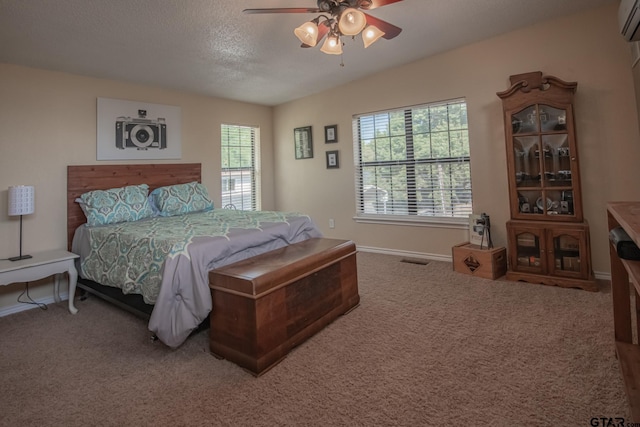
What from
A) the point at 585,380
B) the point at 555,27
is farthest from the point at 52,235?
the point at 555,27

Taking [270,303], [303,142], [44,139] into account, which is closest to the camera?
[270,303]

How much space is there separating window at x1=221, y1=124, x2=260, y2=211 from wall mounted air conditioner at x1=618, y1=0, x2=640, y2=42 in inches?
174

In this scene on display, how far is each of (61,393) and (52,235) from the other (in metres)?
2.18

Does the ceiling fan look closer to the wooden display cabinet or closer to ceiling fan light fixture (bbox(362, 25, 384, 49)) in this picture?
ceiling fan light fixture (bbox(362, 25, 384, 49))

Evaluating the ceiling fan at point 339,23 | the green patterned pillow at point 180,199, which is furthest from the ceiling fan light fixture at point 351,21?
the green patterned pillow at point 180,199

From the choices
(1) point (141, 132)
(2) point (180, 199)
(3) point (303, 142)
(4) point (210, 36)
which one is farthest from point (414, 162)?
(1) point (141, 132)

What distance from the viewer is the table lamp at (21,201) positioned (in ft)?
9.36

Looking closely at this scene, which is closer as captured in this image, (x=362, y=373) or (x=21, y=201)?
(x=362, y=373)

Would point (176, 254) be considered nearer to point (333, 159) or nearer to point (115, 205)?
point (115, 205)

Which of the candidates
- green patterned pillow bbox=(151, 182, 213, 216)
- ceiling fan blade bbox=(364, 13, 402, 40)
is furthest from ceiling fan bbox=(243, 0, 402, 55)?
green patterned pillow bbox=(151, 182, 213, 216)

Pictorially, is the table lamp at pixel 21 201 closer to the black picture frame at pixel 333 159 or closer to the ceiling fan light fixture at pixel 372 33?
the ceiling fan light fixture at pixel 372 33

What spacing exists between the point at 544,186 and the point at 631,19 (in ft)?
4.95

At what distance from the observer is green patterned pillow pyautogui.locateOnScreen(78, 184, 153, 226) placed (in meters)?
3.21

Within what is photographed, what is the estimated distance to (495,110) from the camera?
3.44 m
